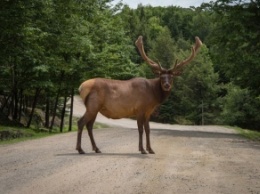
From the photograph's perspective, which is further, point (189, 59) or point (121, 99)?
point (189, 59)

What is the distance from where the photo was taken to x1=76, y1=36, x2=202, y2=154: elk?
41.5 feet

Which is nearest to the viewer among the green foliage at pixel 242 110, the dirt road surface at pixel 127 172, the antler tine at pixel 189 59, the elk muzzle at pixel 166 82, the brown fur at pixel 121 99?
the dirt road surface at pixel 127 172

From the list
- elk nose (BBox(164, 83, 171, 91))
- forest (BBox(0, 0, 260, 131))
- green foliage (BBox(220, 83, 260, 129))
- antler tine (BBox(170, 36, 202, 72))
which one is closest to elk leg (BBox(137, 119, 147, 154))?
elk nose (BBox(164, 83, 171, 91))

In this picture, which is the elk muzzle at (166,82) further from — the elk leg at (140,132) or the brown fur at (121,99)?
the elk leg at (140,132)

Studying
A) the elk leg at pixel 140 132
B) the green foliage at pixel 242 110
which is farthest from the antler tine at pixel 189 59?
the green foliage at pixel 242 110

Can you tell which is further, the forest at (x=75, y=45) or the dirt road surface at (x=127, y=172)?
the forest at (x=75, y=45)

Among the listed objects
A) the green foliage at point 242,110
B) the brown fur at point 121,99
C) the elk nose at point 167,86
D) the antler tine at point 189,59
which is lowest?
the green foliage at point 242,110

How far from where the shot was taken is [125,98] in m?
13.0

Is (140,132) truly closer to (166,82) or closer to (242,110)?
(166,82)

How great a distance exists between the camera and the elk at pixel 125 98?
41.5 ft

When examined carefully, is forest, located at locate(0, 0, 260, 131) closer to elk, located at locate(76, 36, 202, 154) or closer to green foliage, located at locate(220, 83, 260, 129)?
elk, located at locate(76, 36, 202, 154)

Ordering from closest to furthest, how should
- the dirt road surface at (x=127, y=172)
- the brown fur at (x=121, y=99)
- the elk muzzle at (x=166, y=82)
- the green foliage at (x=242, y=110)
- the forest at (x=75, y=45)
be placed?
the dirt road surface at (x=127, y=172) < the brown fur at (x=121, y=99) < the elk muzzle at (x=166, y=82) < the forest at (x=75, y=45) < the green foliage at (x=242, y=110)

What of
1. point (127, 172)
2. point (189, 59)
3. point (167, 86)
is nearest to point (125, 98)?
point (167, 86)

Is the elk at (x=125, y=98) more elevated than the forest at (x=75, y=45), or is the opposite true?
the forest at (x=75, y=45)
